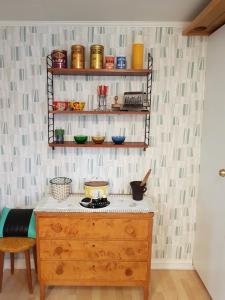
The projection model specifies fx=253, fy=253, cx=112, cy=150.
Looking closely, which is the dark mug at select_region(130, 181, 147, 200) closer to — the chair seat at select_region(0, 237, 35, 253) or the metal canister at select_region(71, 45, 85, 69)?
the chair seat at select_region(0, 237, 35, 253)

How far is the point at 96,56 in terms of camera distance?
2.08 m

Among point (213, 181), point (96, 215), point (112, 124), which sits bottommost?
point (96, 215)

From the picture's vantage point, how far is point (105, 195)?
7.12 ft

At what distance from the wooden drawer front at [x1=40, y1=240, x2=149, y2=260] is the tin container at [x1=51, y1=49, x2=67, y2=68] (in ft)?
4.72

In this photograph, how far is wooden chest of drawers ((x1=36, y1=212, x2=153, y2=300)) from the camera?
2004 millimetres

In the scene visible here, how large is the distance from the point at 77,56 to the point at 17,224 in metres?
1.52

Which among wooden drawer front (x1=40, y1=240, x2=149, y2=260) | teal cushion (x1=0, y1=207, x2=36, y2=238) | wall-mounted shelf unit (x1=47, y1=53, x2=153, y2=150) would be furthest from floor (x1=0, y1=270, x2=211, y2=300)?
wall-mounted shelf unit (x1=47, y1=53, x2=153, y2=150)

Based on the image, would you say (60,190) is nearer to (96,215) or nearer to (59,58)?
(96,215)

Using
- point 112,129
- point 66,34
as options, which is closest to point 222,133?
point 112,129

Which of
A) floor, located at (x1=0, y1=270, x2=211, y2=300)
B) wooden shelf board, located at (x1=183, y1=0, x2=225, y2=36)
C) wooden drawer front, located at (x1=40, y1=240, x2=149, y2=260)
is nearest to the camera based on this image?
wooden shelf board, located at (x1=183, y1=0, x2=225, y2=36)

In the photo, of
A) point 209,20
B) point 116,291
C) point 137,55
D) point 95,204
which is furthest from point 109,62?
point 116,291

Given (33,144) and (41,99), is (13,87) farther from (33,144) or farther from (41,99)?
(33,144)

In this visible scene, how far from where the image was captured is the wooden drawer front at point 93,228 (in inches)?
78.9

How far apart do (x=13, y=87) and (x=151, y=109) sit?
1.26 meters
